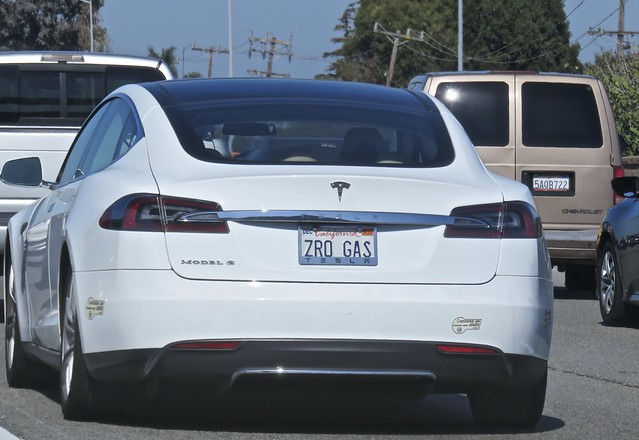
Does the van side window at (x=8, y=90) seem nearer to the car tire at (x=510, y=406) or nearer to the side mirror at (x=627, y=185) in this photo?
the side mirror at (x=627, y=185)

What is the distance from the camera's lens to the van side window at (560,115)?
49.4 feet

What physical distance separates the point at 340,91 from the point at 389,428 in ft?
5.32

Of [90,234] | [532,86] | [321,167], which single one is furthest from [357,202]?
[532,86]

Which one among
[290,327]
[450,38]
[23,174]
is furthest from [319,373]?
[450,38]

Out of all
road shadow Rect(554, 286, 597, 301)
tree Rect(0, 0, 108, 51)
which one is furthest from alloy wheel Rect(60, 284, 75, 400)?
tree Rect(0, 0, 108, 51)

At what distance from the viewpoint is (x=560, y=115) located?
49.6 ft

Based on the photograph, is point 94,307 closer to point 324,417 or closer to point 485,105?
point 324,417

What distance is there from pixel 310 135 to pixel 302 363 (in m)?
1.17

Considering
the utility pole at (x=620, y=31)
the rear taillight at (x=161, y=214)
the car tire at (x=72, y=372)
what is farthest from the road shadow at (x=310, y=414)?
the utility pole at (x=620, y=31)

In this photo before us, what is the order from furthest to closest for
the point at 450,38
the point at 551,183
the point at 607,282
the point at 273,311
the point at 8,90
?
the point at 450,38, the point at 551,183, the point at 8,90, the point at 607,282, the point at 273,311

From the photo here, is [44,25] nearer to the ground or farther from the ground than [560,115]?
farther from the ground

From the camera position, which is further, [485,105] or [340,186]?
[485,105]

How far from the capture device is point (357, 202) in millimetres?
6297

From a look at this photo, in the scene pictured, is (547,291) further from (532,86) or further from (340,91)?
(532,86)
